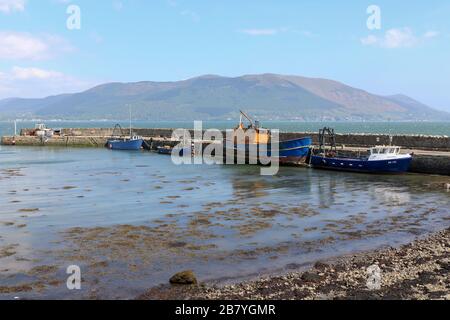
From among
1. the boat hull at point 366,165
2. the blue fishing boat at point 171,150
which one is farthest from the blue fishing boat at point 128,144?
the boat hull at point 366,165

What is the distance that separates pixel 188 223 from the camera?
22.7 m

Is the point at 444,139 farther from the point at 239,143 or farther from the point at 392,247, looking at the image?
the point at 392,247

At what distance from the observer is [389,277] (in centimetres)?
1402

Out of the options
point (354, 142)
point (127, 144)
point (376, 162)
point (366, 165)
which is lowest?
point (366, 165)

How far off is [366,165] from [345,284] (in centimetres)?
2872

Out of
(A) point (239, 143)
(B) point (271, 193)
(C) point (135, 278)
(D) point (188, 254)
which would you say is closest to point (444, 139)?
(A) point (239, 143)

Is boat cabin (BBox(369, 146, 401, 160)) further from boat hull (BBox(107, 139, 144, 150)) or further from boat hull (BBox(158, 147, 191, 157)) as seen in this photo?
boat hull (BBox(107, 139, 144, 150))

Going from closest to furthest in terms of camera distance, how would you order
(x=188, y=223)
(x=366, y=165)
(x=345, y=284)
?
(x=345, y=284)
(x=188, y=223)
(x=366, y=165)

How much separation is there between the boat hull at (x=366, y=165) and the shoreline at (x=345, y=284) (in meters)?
24.0

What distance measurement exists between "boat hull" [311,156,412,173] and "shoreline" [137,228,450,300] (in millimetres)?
23990

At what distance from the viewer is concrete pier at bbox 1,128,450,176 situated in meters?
40.1

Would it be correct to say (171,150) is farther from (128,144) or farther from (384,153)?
(384,153)

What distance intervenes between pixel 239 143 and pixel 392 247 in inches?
1369

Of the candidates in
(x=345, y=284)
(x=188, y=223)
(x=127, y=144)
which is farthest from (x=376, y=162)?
(x=127, y=144)
